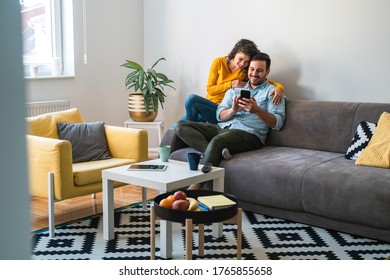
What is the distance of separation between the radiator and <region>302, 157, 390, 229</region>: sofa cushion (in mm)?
2492

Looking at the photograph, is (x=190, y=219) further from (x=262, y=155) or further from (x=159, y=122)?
(x=159, y=122)

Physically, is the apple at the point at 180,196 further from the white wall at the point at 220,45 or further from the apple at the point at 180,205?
the white wall at the point at 220,45

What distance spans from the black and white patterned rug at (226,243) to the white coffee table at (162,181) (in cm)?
8

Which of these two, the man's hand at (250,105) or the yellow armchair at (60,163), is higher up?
the man's hand at (250,105)

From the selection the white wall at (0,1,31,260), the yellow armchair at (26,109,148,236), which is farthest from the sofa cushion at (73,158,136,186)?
the white wall at (0,1,31,260)

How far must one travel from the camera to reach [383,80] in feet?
13.2

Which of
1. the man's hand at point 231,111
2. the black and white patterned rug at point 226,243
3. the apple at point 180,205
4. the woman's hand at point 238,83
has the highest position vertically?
the woman's hand at point 238,83

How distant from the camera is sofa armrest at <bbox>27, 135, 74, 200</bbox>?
327 centimetres

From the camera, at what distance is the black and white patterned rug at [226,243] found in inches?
115

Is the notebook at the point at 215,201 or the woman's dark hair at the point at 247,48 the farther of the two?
the woman's dark hair at the point at 247,48

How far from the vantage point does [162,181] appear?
2.89m

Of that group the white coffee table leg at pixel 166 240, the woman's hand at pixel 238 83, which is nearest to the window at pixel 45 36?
the woman's hand at pixel 238 83

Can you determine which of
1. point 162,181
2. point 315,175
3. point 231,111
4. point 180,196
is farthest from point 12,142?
point 231,111

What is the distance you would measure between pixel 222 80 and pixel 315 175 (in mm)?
1477
